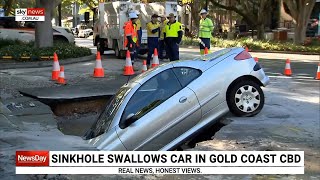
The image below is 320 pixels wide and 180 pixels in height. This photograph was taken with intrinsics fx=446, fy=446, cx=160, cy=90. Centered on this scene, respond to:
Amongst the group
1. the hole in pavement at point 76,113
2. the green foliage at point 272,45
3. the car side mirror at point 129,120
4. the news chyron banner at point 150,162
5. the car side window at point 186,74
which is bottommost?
the hole in pavement at point 76,113

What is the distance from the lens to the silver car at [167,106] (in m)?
5.62

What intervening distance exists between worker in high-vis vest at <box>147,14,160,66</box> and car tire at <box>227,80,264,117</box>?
7.52 m

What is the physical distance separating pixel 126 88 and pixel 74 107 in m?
3.77

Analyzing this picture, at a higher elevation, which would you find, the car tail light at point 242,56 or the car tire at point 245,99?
the car tail light at point 242,56

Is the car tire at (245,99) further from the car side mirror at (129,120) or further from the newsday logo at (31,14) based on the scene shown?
the newsday logo at (31,14)

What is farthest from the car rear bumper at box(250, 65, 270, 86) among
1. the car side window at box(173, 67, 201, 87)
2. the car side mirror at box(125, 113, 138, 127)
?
the car side mirror at box(125, 113, 138, 127)

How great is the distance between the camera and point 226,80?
264 inches

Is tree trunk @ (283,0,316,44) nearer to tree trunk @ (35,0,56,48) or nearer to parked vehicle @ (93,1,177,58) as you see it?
parked vehicle @ (93,1,177,58)

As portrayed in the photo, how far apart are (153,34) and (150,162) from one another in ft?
36.1

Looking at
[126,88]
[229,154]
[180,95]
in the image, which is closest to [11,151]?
[126,88]

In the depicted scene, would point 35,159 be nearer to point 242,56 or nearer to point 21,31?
point 242,56

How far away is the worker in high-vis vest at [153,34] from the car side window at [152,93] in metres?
8.61

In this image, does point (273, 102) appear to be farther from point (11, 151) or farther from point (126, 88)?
point (11, 151)

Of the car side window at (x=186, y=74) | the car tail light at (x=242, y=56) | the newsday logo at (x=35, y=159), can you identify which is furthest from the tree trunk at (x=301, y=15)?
the newsday logo at (x=35, y=159)
